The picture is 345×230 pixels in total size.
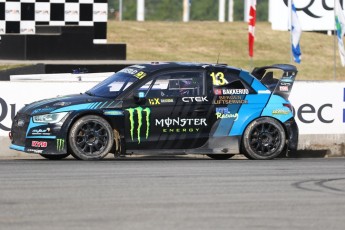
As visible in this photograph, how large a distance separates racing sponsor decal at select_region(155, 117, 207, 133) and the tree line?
64.1 m

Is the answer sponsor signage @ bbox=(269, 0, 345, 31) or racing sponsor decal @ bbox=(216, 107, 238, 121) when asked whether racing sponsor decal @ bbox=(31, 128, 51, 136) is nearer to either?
racing sponsor decal @ bbox=(216, 107, 238, 121)

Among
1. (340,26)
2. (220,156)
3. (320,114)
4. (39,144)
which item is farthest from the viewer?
(340,26)

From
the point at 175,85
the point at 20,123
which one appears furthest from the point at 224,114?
the point at 20,123

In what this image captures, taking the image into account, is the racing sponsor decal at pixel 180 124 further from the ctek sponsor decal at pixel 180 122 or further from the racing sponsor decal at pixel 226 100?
the racing sponsor decal at pixel 226 100

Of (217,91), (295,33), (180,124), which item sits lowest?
(180,124)

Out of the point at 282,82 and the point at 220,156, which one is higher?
the point at 282,82

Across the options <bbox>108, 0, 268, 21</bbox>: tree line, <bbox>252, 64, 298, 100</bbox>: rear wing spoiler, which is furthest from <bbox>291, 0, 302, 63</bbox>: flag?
<bbox>108, 0, 268, 21</bbox>: tree line

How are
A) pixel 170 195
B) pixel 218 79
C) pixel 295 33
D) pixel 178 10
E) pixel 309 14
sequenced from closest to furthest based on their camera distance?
1. pixel 170 195
2. pixel 218 79
3. pixel 295 33
4. pixel 309 14
5. pixel 178 10

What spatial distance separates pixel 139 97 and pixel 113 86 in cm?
49

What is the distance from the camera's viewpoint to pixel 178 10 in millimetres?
80562

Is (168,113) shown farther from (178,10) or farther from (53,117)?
(178,10)

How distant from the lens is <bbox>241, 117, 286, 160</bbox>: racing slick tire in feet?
48.7

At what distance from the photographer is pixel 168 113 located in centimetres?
1460

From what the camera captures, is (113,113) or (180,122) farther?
(180,122)
